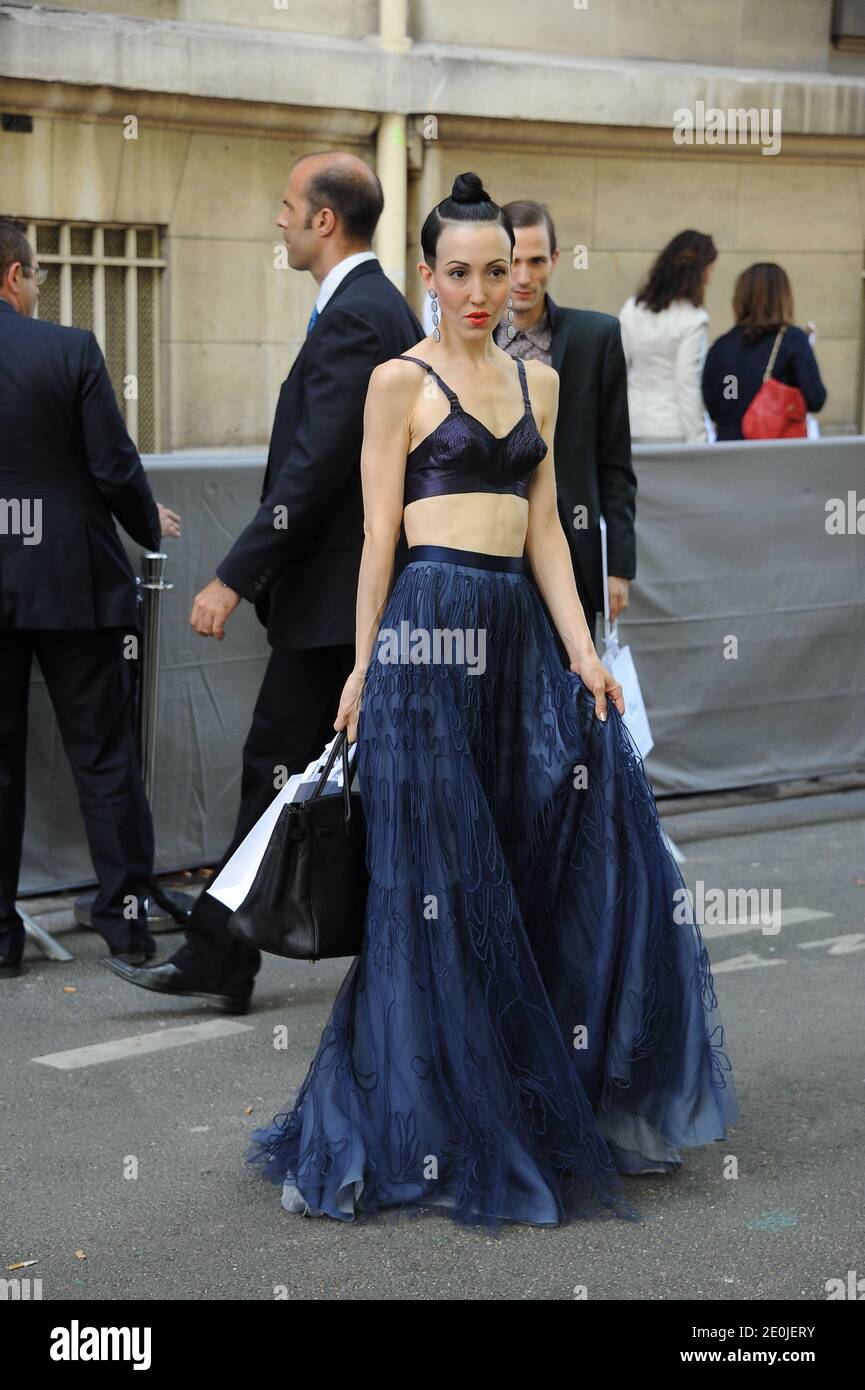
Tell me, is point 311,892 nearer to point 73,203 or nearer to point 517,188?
point 73,203

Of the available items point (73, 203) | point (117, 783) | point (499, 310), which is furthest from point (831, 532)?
point (73, 203)

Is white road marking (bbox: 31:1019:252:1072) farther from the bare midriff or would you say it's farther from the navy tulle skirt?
the bare midriff

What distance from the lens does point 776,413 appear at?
930cm

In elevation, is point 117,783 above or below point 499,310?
below

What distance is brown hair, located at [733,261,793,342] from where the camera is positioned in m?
9.35

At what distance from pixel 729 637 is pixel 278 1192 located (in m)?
4.29

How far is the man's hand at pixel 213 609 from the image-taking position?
17.2 ft

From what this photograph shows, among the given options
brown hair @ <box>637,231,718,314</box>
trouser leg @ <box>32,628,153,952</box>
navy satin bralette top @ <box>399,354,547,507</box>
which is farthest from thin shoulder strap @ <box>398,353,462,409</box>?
brown hair @ <box>637,231,718,314</box>

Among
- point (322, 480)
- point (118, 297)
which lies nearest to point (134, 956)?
point (322, 480)

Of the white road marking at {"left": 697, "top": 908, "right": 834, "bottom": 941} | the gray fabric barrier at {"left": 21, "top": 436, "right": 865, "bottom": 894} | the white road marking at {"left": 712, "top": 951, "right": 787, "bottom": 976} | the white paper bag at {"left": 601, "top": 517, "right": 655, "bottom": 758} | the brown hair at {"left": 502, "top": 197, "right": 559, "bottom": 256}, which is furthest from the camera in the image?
the gray fabric barrier at {"left": 21, "top": 436, "right": 865, "bottom": 894}

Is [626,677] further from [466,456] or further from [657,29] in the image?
[657,29]

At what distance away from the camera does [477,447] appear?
414 centimetres

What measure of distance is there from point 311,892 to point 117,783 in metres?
1.89

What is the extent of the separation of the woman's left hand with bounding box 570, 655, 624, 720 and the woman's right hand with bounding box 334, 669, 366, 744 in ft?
1.51
